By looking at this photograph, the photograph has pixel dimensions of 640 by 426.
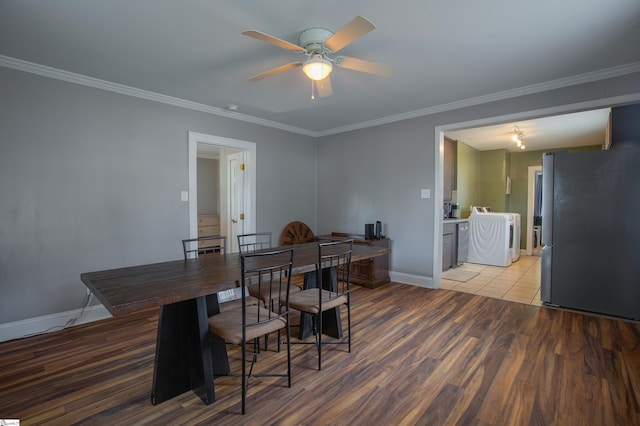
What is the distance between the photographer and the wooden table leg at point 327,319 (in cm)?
268

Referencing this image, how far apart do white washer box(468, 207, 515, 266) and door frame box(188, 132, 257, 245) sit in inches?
171

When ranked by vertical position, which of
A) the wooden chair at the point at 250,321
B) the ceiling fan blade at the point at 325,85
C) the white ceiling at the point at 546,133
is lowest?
the wooden chair at the point at 250,321

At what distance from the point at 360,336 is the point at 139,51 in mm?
3078

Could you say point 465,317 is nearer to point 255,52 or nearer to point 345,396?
point 345,396

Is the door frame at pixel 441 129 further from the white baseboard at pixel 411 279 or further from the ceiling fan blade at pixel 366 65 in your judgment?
the ceiling fan blade at pixel 366 65

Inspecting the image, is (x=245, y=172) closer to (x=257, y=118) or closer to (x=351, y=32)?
(x=257, y=118)

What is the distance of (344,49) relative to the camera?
248cm

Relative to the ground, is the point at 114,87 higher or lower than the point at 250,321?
higher

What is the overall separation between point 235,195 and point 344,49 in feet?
10.2

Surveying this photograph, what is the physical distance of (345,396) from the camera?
74.3 inches

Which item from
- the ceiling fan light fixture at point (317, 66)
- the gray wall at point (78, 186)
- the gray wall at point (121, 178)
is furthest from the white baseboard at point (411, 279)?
the ceiling fan light fixture at point (317, 66)

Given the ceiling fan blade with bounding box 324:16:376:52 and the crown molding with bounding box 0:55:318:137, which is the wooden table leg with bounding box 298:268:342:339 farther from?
the crown molding with bounding box 0:55:318:137

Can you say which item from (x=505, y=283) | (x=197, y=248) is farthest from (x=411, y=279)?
(x=197, y=248)

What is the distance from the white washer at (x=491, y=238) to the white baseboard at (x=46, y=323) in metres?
6.08
